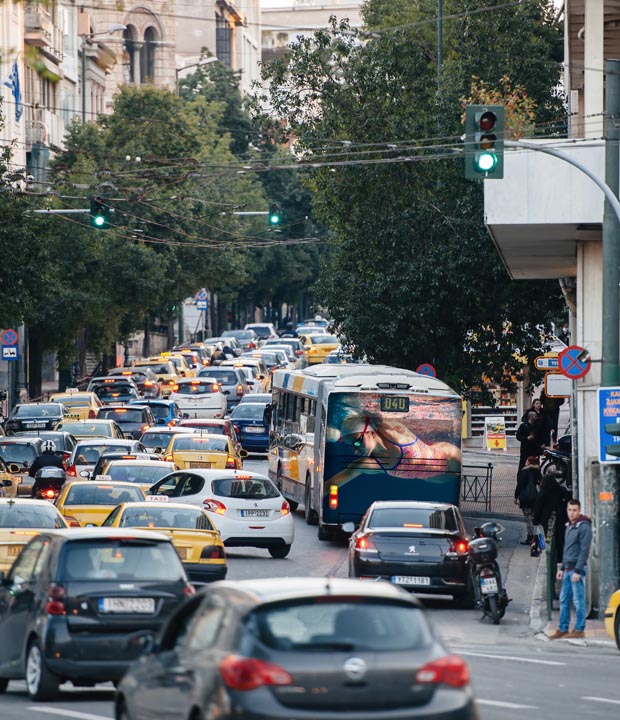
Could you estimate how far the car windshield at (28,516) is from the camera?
→ 1920cm

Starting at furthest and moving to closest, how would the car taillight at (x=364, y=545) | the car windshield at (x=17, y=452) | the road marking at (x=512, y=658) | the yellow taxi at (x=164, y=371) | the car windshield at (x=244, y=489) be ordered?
the yellow taxi at (x=164, y=371), the car windshield at (x=17, y=452), the car windshield at (x=244, y=489), the car taillight at (x=364, y=545), the road marking at (x=512, y=658)

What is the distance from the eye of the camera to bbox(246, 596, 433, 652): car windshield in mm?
8531

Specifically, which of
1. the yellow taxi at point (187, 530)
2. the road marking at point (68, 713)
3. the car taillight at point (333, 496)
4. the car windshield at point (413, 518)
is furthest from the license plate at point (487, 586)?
the road marking at point (68, 713)

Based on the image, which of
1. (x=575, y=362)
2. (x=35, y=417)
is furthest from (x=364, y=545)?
(x=35, y=417)

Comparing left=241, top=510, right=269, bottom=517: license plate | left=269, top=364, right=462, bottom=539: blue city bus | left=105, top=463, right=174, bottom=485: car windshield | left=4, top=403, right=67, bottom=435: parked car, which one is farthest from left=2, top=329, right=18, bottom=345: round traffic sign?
left=241, top=510, right=269, bottom=517: license plate

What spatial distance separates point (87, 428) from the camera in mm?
42031

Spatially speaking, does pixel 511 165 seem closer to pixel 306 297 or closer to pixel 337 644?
pixel 337 644

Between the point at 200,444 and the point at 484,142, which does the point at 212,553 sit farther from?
the point at 200,444

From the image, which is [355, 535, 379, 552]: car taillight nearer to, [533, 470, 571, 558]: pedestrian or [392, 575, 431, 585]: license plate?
[392, 575, 431, 585]: license plate

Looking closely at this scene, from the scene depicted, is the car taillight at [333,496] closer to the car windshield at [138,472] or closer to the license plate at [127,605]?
the car windshield at [138,472]

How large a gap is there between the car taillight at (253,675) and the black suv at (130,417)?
38282mm

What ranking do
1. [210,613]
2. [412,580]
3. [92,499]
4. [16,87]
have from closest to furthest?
1. [210,613]
2. [412,580]
3. [92,499]
4. [16,87]

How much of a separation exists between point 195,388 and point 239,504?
1203 inches

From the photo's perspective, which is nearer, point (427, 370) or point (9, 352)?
point (427, 370)
